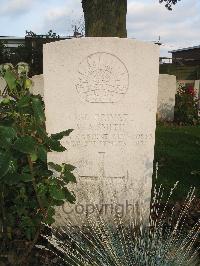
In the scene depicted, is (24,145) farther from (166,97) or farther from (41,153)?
(166,97)

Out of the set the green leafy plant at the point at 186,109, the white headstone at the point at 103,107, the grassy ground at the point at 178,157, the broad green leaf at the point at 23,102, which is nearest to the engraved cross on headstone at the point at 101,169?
the white headstone at the point at 103,107

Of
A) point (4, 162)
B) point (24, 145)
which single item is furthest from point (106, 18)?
point (4, 162)

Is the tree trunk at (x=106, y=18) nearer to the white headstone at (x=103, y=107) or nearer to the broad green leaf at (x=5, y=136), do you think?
the white headstone at (x=103, y=107)

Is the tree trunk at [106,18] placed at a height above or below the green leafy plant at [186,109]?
above

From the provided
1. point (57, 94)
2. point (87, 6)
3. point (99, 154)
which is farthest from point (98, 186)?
point (87, 6)

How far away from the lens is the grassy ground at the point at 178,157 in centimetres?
532

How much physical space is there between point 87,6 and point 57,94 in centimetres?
626

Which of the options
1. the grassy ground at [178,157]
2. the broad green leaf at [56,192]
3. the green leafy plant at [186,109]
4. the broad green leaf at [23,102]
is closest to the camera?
the broad green leaf at [23,102]

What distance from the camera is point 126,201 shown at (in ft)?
12.5

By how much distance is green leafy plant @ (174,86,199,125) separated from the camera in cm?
1153

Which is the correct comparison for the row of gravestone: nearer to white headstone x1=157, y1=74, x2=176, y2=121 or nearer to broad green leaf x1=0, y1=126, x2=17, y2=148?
broad green leaf x1=0, y1=126, x2=17, y2=148

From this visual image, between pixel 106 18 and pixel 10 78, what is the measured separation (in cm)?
633

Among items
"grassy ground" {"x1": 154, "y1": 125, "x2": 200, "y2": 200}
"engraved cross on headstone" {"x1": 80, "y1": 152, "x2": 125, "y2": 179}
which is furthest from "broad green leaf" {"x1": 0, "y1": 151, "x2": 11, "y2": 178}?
"grassy ground" {"x1": 154, "y1": 125, "x2": 200, "y2": 200}

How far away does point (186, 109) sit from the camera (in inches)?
457
